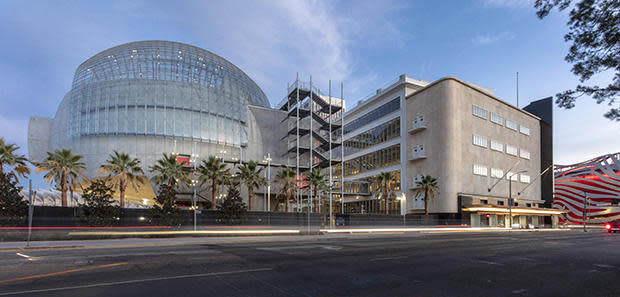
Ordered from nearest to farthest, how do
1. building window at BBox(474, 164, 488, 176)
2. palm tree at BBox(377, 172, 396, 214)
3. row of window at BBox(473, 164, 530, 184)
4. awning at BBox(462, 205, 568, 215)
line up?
awning at BBox(462, 205, 568, 215)
palm tree at BBox(377, 172, 396, 214)
building window at BBox(474, 164, 488, 176)
row of window at BBox(473, 164, 530, 184)

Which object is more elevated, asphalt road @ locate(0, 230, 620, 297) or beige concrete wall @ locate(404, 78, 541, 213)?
beige concrete wall @ locate(404, 78, 541, 213)

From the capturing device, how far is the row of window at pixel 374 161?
229 ft

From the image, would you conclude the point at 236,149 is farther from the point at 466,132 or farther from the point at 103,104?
the point at 466,132

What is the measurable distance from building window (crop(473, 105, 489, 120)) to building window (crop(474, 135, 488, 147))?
403 cm

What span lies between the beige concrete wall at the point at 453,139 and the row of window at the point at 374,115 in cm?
410

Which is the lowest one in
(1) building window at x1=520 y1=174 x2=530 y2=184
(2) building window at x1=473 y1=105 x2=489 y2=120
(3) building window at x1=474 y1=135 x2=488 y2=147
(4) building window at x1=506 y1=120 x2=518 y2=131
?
(1) building window at x1=520 y1=174 x2=530 y2=184

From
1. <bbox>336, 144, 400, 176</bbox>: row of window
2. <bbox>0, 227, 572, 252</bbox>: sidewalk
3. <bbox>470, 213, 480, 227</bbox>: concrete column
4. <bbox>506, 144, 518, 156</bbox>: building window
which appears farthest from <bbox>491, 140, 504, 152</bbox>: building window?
<bbox>0, 227, 572, 252</bbox>: sidewalk

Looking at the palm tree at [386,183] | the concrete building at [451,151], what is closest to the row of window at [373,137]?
the concrete building at [451,151]

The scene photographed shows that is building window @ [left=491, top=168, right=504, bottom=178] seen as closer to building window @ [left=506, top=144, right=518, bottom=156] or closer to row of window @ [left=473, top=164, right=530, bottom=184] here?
row of window @ [left=473, top=164, right=530, bottom=184]

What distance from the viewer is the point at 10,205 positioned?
28.8m

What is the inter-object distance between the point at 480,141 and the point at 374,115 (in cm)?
2236

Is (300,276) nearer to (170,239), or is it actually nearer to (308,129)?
(170,239)

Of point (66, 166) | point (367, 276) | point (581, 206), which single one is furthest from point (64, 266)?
point (581, 206)

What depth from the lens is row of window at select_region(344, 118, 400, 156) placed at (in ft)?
232
